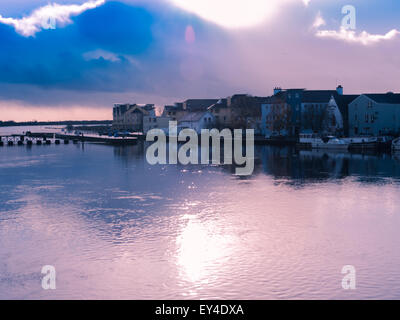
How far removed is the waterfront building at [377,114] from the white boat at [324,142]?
7.26 meters

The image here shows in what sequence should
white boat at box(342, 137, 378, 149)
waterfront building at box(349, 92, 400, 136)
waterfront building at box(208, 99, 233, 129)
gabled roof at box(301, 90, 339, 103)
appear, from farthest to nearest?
1. waterfront building at box(208, 99, 233, 129)
2. gabled roof at box(301, 90, 339, 103)
3. waterfront building at box(349, 92, 400, 136)
4. white boat at box(342, 137, 378, 149)

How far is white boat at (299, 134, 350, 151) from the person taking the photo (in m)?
68.9

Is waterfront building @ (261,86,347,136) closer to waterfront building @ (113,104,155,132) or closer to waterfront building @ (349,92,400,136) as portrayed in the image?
waterfront building @ (349,92,400,136)

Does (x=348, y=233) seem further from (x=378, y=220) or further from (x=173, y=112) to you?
(x=173, y=112)

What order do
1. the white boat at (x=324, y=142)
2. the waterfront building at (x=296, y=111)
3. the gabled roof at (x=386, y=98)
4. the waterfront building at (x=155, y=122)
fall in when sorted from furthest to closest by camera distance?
the waterfront building at (x=155, y=122) → the waterfront building at (x=296, y=111) → the gabled roof at (x=386, y=98) → the white boat at (x=324, y=142)

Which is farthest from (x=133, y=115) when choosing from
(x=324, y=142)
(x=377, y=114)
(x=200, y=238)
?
(x=200, y=238)

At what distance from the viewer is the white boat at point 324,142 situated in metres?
68.9

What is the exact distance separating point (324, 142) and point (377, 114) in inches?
390

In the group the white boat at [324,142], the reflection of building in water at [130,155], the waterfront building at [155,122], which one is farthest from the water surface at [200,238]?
the waterfront building at [155,122]

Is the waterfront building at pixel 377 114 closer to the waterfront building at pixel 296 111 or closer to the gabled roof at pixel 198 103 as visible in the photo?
the waterfront building at pixel 296 111

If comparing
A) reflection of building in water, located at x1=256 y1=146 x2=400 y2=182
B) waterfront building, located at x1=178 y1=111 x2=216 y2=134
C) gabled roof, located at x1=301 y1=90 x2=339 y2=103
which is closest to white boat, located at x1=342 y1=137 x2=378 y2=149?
reflection of building in water, located at x1=256 y1=146 x2=400 y2=182

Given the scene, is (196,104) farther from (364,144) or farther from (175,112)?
(364,144)

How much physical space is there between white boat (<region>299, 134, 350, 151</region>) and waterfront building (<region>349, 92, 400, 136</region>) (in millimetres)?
7258

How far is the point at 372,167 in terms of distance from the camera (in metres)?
44.7
